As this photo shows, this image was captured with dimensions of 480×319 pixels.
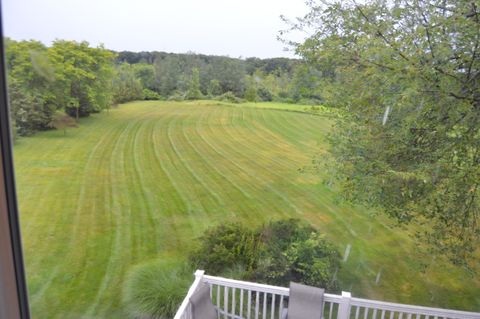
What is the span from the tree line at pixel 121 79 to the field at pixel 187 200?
0.41ft

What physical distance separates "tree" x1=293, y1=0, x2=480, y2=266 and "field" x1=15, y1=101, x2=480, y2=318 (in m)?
0.31

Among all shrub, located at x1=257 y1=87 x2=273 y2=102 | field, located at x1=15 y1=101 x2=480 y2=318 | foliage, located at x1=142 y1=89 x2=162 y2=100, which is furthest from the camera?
shrub, located at x1=257 y1=87 x2=273 y2=102

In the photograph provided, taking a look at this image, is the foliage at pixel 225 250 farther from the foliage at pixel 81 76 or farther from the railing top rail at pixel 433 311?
the foliage at pixel 81 76

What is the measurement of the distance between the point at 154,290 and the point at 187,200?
2.51 ft

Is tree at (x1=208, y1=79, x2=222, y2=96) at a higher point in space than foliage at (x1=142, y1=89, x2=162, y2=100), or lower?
higher

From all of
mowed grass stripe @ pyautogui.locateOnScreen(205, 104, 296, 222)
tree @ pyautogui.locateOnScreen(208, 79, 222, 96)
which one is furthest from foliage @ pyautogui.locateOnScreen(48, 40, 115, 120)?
mowed grass stripe @ pyautogui.locateOnScreen(205, 104, 296, 222)

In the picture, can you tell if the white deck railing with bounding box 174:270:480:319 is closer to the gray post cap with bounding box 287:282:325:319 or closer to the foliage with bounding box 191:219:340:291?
the gray post cap with bounding box 287:282:325:319

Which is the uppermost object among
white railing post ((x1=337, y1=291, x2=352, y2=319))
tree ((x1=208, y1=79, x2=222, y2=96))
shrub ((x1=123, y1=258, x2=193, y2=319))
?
tree ((x1=208, y1=79, x2=222, y2=96))

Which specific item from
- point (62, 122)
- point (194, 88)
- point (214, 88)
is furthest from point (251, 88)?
point (62, 122)

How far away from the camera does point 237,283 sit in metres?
2.32

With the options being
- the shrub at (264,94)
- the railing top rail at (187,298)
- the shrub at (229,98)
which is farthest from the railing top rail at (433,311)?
the shrub at (229,98)

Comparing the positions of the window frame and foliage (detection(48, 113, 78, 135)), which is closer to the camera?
the window frame

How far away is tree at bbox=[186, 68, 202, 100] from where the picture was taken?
293cm

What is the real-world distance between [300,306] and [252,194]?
1.09 m
